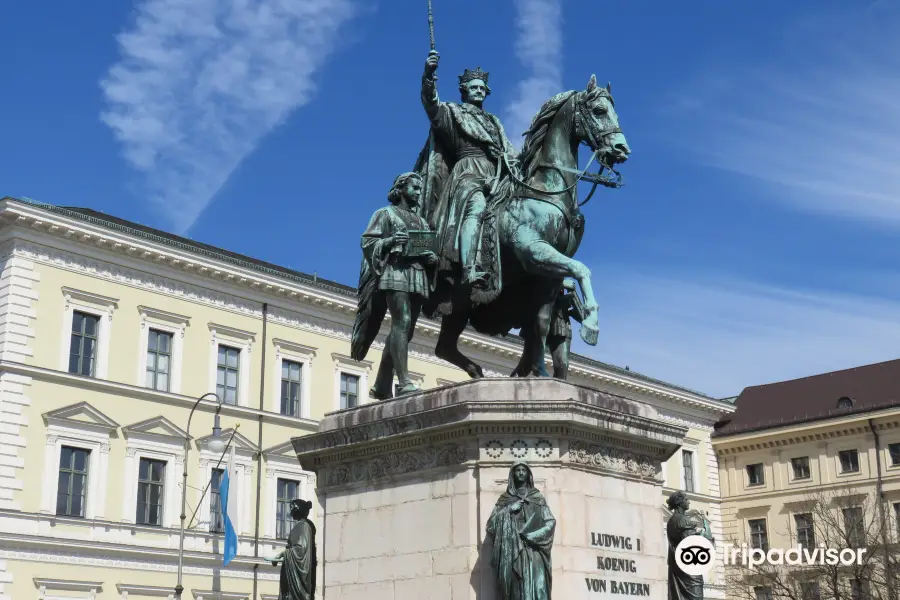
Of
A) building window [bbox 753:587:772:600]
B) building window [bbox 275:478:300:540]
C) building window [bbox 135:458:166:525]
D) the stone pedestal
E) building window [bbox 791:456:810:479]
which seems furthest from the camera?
building window [bbox 791:456:810:479]

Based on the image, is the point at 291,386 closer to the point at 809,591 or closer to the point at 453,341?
the point at 809,591

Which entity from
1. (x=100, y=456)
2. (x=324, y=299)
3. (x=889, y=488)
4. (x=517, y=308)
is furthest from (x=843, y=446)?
(x=517, y=308)

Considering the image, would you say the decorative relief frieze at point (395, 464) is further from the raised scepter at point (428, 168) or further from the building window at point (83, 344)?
the building window at point (83, 344)

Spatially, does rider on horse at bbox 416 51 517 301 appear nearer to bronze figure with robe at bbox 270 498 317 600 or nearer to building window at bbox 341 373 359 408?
bronze figure with robe at bbox 270 498 317 600

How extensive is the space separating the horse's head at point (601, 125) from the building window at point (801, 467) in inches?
2228

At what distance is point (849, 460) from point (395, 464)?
187ft

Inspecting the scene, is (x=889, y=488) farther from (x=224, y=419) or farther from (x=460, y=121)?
(x=460, y=121)

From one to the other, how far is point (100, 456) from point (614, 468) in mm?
30586

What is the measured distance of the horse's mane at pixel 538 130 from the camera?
1240 cm

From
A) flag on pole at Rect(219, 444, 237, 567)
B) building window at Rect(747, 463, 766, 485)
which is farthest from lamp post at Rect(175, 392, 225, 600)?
building window at Rect(747, 463, 766, 485)

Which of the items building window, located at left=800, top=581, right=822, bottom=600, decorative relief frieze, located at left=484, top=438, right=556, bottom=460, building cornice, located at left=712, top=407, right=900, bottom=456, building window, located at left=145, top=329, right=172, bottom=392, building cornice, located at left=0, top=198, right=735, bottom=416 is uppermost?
building cornice, located at left=0, top=198, right=735, bottom=416

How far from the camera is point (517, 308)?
12.4 meters

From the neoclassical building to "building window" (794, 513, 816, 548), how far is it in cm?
2457

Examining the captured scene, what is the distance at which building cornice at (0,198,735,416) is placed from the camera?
38.0 meters
